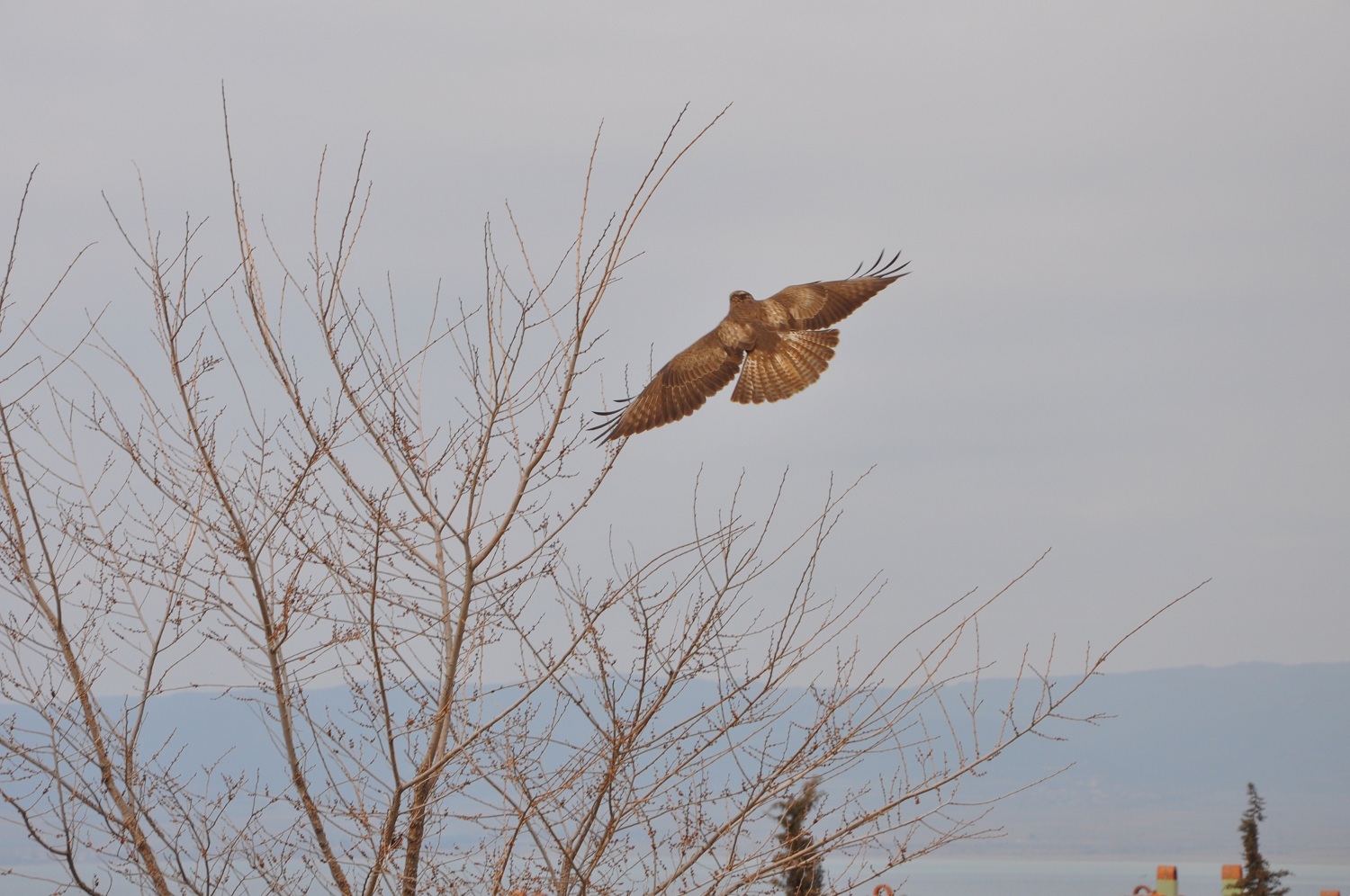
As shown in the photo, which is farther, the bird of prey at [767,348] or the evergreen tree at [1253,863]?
the evergreen tree at [1253,863]

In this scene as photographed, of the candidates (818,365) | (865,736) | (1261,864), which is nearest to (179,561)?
(865,736)

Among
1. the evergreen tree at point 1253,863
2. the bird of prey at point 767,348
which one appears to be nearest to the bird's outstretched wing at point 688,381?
the bird of prey at point 767,348

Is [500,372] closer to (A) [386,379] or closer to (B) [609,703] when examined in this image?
(A) [386,379]

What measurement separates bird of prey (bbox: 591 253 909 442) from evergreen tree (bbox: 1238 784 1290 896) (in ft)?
40.8

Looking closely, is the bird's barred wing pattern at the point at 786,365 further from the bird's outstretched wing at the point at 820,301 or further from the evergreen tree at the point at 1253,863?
the evergreen tree at the point at 1253,863

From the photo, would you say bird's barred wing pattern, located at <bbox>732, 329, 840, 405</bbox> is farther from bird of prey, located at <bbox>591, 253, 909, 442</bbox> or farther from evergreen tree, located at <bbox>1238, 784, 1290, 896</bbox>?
evergreen tree, located at <bbox>1238, 784, 1290, 896</bbox>

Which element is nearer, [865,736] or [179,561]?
[865,736]

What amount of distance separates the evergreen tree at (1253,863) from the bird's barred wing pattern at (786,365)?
1239 centimetres

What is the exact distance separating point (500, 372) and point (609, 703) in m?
1.40

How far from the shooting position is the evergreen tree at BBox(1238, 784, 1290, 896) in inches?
713

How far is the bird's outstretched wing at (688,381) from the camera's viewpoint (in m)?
8.20

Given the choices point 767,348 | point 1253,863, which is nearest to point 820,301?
point 767,348

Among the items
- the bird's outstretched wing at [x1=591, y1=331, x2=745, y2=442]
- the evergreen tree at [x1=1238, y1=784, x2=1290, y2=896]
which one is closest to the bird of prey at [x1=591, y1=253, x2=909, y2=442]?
the bird's outstretched wing at [x1=591, y1=331, x2=745, y2=442]

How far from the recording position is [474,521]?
5.16 meters
